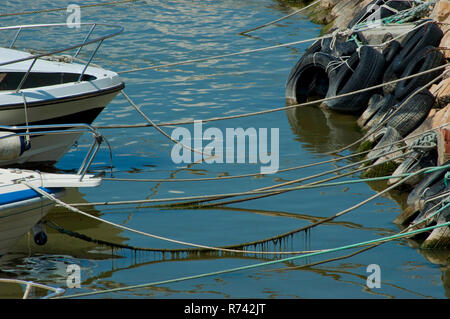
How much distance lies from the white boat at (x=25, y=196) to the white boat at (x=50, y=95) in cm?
192

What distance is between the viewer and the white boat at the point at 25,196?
6754 millimetres

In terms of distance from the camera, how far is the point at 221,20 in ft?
69.9

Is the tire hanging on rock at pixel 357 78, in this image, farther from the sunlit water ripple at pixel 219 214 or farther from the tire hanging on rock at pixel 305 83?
the tire hanging on rock at pixel 305 83

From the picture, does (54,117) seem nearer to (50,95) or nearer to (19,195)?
(50,95)

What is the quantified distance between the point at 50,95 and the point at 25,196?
111 inches

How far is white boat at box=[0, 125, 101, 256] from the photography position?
22.2 ft

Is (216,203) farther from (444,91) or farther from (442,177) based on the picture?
(444,91)

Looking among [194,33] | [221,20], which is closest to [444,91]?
[194,33]

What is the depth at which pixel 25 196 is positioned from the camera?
22.4 feet

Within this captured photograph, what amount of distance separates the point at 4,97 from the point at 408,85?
591cm

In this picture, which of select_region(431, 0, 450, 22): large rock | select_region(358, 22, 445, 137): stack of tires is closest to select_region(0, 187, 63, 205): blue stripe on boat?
select_region(358, 22, 445, 137): stack of tires

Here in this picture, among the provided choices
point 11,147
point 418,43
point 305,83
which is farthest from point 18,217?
point 305,83

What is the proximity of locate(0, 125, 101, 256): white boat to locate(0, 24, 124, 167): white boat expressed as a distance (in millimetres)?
1923

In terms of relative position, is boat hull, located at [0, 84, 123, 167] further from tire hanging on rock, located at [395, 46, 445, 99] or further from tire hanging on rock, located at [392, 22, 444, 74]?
tire hanging on rock, located at [392, 22, 444, 74]
